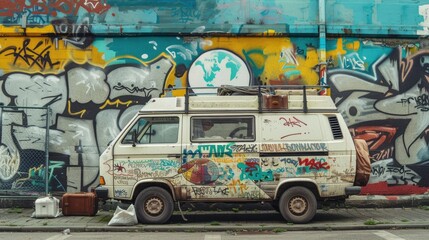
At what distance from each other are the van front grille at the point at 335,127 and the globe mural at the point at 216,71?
322cm

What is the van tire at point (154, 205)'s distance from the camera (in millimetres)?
10656

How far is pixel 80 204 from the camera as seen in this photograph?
11812mm

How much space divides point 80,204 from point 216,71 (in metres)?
4.79

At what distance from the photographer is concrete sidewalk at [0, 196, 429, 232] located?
10.4 metres

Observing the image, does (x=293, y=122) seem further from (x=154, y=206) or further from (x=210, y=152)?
(x=154, y=206)

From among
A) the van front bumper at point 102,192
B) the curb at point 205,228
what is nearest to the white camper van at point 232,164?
the van front bumper at point 102,192

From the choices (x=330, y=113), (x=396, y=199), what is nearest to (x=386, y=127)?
(x=396, y=199)

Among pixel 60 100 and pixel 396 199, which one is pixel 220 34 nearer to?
pixel 60 100

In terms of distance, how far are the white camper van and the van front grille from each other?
21mm

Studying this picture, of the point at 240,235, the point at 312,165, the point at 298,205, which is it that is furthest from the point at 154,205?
the point at 312,165

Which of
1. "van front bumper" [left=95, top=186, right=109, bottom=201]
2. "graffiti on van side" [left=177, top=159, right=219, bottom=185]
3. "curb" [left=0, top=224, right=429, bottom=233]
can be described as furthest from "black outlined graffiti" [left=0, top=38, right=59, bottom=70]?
"graffiti on van side" [left=177, top=159, right=219, bottom=185]

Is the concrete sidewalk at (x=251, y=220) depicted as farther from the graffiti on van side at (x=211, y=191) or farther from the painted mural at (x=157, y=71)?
the painted mural at (x=157, y=71)

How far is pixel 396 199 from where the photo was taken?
13.1 m

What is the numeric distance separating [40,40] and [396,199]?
10.1 m
